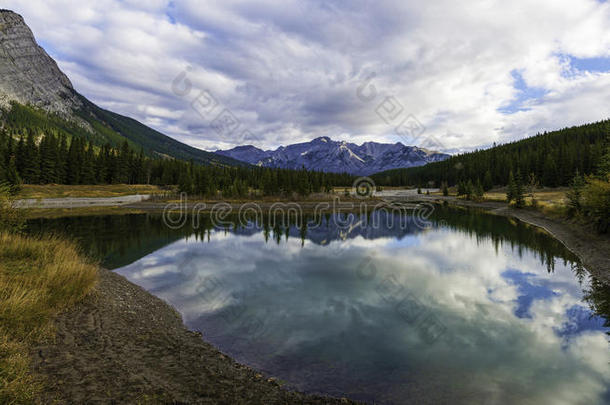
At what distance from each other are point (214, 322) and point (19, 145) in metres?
118

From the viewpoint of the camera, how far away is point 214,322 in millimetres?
14430

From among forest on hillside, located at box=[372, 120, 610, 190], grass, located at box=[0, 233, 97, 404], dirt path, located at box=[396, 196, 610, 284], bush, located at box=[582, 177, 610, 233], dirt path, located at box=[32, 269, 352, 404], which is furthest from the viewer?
forest on hillside, located at box=[372, 120, 610, 190]

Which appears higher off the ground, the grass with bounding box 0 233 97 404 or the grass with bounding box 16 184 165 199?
the grass with bounding box 16 184 165 199

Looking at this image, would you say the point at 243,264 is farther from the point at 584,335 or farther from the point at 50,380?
the point at 584,335

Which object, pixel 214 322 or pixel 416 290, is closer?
pixel 214 322

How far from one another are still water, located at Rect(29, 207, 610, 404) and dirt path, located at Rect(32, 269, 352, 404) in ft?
3.89

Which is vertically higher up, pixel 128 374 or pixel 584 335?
pixel 128 374

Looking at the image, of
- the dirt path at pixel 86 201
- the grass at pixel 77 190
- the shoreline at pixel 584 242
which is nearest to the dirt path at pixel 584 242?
the shoreline at pixel 584 242

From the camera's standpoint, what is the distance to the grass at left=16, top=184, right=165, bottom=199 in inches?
3022

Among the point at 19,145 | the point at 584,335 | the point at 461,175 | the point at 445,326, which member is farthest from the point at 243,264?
the point at 461,175

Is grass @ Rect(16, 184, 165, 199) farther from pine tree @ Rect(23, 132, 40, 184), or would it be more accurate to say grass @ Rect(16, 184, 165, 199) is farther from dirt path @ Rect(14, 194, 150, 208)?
pine tree @ Rect(23, 132, 40, 184)

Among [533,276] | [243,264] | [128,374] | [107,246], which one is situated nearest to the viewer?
[128,374]

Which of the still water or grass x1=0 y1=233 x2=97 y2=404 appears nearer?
grass x1=0 y1=233 x2=97 y2=404

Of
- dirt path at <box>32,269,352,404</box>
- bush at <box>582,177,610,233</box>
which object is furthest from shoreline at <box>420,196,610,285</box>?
dirt path at <box>32,269,352,404</box>
